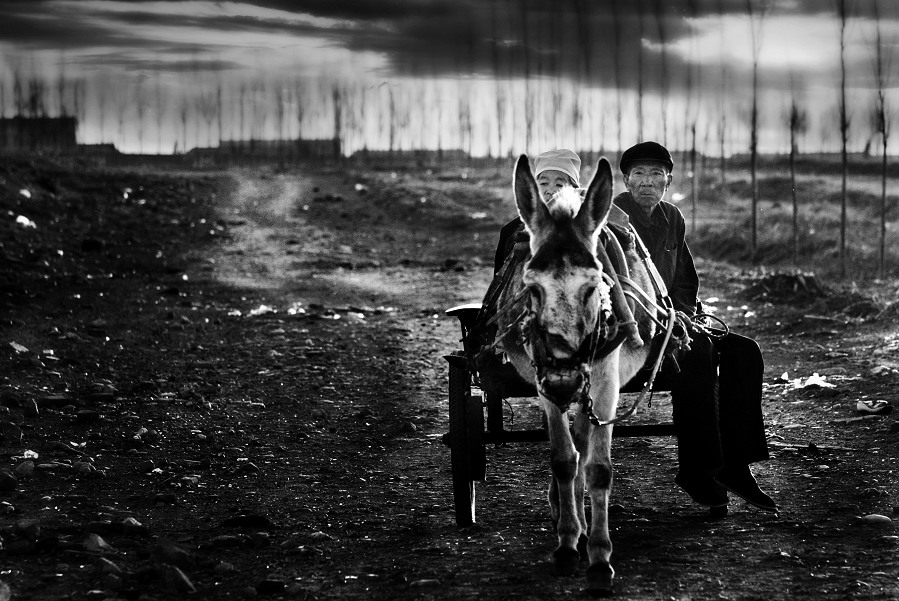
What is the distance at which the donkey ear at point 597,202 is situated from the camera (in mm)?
4348

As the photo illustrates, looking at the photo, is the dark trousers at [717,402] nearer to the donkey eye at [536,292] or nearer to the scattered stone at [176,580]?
the donkey eye at [536,292]

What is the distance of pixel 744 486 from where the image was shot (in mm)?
5773

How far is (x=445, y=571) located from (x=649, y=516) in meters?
1.58

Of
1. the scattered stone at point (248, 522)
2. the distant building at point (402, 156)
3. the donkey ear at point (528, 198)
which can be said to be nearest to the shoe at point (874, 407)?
the donkey ear at point (528, 198)

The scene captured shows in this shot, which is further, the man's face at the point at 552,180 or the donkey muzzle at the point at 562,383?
the man's face at the point at 552,180

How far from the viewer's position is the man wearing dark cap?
571 centimetres

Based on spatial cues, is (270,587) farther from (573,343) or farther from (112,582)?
(573,343)

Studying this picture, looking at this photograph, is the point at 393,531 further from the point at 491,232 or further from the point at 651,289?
the point at 491,232

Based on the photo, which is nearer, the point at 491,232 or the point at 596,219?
the point at 596,219

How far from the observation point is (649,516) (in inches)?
228

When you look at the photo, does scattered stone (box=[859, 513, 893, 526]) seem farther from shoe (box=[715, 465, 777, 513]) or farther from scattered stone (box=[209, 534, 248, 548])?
scattered stone (box=[209, 534, 248, 548])

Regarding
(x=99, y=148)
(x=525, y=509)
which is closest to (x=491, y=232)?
(x=525, y=509)

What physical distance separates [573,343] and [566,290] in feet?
0.78

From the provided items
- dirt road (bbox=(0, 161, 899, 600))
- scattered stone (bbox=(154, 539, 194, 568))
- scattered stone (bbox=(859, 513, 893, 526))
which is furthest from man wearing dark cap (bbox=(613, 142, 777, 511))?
scattered stone (bbox=(154, 539, 194, 568))
